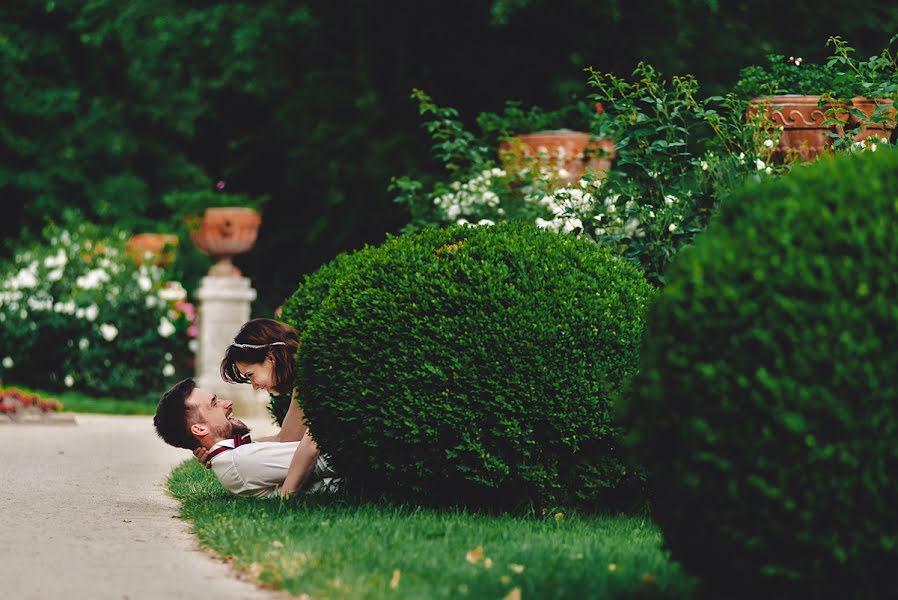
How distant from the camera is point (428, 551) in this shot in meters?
4.46

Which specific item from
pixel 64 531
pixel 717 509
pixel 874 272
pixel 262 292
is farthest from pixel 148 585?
pixel 262 292

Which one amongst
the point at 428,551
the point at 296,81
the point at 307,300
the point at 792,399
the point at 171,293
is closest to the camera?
the point at 792,399

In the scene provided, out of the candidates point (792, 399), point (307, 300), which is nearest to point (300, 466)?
point (307, 300)

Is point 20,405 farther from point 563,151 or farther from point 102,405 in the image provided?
point 563,151

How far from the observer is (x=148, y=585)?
4023 mm

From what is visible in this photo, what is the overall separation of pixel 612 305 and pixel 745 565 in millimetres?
2062

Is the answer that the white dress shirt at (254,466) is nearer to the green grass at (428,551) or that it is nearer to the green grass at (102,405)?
the green grass at (428,551)

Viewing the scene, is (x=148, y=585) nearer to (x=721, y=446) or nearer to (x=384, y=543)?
(x=384, y=543)

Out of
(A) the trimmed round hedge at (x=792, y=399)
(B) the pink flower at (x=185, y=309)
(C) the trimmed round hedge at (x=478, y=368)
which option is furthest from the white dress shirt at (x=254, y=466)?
→ (B) the pink flower at (x=185, y=309)

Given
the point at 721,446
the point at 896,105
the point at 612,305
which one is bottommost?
the point at 721,446

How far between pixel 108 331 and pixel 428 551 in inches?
393

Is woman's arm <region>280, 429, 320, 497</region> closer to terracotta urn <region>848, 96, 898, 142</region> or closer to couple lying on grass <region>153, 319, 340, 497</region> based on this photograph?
couple lying on grass <region>153, 319, 340, 497</region>

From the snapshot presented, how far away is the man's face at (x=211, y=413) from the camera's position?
596cm

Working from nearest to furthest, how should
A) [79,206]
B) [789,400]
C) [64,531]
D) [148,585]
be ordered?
[789,400] → [148,585] → [64,531] → [79,206]
